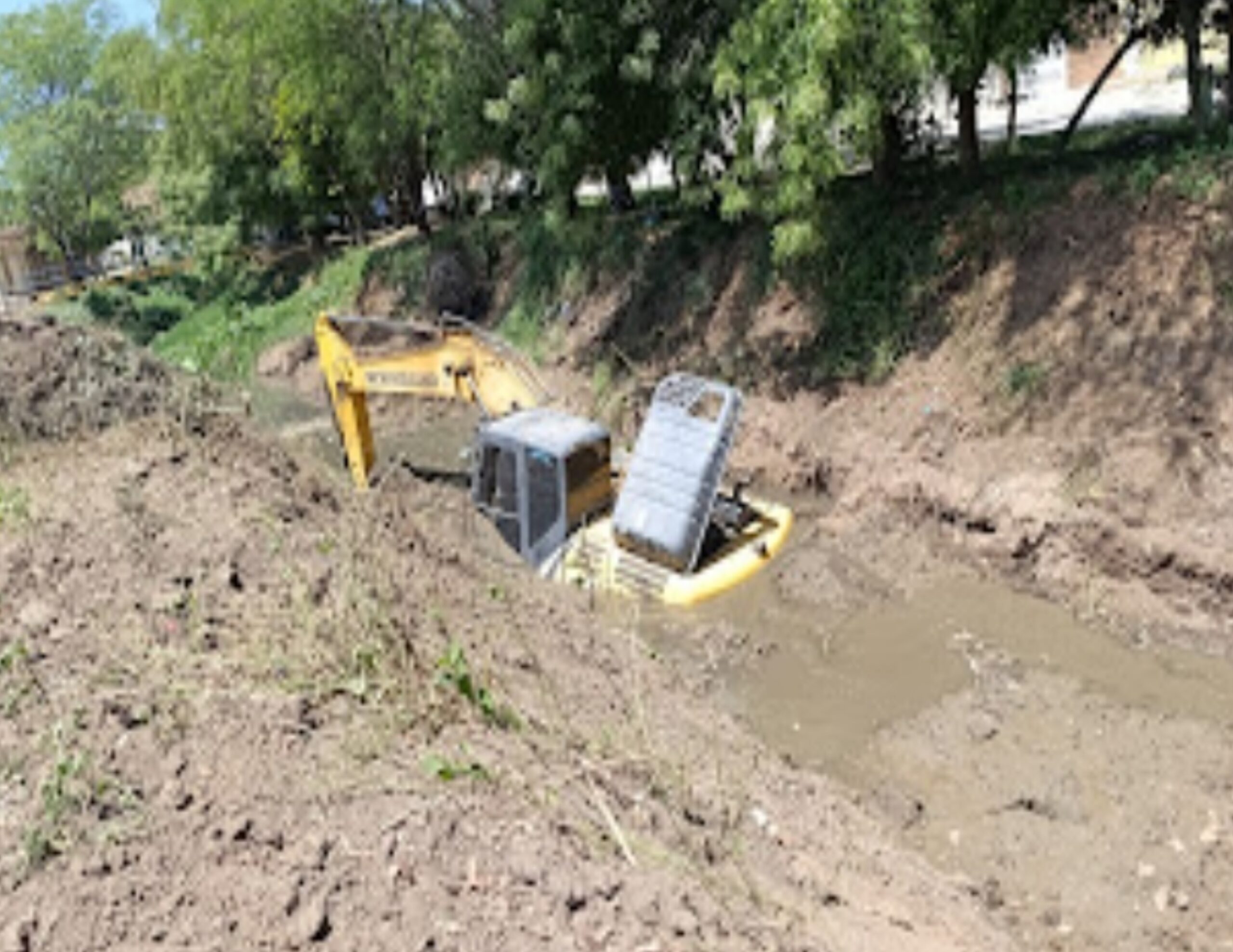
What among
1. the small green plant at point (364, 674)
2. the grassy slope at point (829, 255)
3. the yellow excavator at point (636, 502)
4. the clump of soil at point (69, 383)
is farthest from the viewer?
the grassy slope at point (829, 255)

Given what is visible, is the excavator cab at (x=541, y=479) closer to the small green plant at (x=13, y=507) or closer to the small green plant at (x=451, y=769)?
the small green plant at (x=13, y=507)

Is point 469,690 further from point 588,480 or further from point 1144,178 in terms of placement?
point 1144,178

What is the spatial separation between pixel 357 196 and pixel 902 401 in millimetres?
20824

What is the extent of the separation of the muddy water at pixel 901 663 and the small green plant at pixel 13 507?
542 cm

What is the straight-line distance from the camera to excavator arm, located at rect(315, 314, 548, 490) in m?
13.2

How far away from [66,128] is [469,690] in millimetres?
35848

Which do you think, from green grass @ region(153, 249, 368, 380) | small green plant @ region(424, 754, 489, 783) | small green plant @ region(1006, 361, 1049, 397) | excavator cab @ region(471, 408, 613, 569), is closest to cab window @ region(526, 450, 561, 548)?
excavator cab @ region(471, 408, 613, 569)

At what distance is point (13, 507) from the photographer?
780 centimetres

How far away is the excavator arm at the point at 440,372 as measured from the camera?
13164 millimetres

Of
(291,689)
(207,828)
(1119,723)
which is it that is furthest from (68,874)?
(1119,723)

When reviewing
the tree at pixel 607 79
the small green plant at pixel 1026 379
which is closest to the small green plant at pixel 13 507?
the small green plant at pixel 1026 379

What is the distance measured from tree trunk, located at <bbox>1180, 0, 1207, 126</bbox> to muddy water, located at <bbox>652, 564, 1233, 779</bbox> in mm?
7311

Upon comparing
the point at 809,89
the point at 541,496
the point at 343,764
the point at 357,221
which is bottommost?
Answer: the point at 541,496

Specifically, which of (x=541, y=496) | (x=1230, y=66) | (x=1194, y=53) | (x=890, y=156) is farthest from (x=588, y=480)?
(x=1194, y=53)
